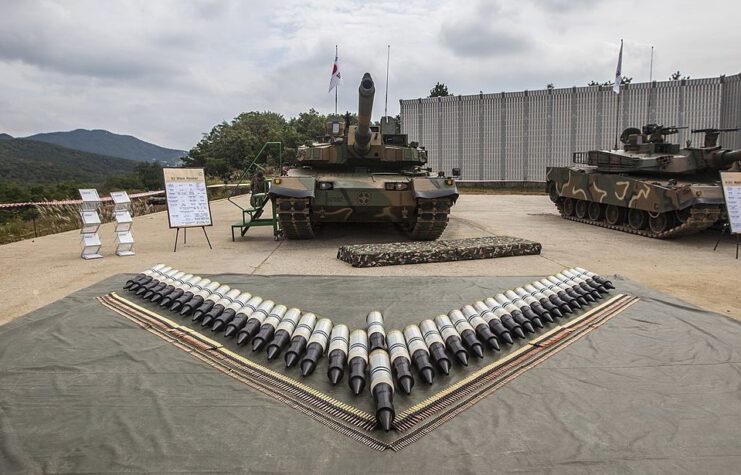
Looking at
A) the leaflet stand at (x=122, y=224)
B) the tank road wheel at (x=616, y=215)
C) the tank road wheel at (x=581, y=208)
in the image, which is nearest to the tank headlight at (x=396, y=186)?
the leaflet stand at (x=122, y=224)

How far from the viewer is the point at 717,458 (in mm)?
2695

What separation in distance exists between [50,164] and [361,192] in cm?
6982

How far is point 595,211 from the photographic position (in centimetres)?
1494

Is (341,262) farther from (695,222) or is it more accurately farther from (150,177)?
(150,177)

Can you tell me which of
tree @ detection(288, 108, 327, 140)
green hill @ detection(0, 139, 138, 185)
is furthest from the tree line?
green hill @ detection(0, 139, 138, 185)

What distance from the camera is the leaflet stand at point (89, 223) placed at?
9.30 m

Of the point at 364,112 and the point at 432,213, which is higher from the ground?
the point at 364,112

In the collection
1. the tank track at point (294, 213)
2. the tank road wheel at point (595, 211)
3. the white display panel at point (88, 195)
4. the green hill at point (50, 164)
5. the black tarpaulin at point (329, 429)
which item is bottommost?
the black tarpaulin at point (329, 429)

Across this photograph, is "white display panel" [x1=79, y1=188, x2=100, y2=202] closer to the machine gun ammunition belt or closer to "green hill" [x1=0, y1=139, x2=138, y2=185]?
the machine gun ammunition belt

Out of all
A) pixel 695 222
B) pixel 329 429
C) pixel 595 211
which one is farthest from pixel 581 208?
pixel 329 429

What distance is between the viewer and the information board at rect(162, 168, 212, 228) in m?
10.0

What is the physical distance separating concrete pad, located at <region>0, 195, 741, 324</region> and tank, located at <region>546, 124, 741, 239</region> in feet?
1.86

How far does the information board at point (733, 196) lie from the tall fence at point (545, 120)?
17.1 meters

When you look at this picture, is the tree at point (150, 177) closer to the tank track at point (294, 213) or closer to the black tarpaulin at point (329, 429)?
the tank track at point (294, 213)
